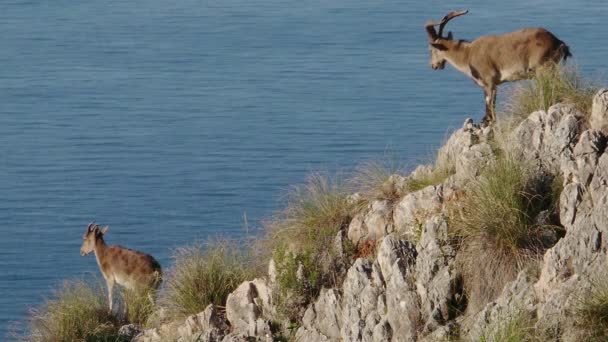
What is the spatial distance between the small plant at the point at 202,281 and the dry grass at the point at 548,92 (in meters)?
4.51

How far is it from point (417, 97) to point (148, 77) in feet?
71.7

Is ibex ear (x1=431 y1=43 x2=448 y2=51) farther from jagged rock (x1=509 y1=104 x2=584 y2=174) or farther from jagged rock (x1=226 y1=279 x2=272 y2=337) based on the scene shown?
jagged rock (x1=509 y1=104 x2=584 y2=174)

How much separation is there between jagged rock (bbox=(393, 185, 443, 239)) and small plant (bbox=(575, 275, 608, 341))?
9.46 feet

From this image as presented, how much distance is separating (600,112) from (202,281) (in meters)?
6.84

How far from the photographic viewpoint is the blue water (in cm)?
6862

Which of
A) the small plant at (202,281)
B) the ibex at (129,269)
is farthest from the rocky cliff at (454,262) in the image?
the ibex at (129,269)

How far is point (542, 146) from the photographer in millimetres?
17000

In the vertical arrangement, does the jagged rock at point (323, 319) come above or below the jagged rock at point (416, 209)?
below

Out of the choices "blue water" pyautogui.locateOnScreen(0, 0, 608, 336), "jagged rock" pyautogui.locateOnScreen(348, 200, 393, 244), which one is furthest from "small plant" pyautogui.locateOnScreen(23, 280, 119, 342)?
"blue water" pyautogui.locateOnScreen(0, 0, 608, 336)

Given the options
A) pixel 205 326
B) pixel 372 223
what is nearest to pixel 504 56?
pixel 372 223

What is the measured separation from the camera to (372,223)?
18.3m

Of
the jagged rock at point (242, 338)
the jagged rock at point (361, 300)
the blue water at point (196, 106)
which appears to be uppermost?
the jagged rock at point (361, 300)

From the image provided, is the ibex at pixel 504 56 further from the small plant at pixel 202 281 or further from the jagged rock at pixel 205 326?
the jagged rock at pixel 205 326

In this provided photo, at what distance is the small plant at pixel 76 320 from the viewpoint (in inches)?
929
